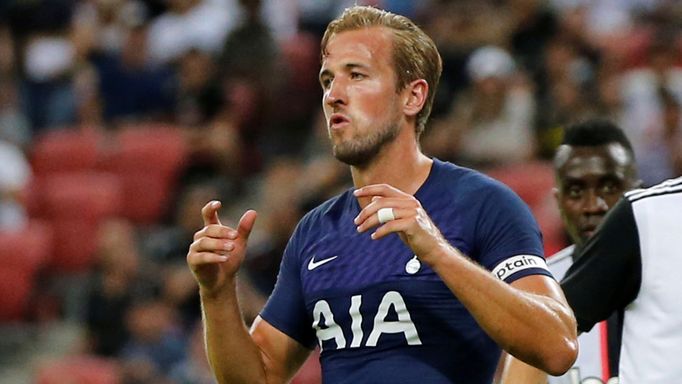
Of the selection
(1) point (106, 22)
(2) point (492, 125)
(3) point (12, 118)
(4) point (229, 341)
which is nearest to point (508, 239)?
(4) point (229, 341)

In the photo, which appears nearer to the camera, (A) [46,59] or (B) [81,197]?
(B) [81,197]

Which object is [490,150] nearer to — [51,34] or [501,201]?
[51,34]

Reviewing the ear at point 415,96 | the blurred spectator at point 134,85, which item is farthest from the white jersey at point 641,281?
the blurred spectator at point 134,85

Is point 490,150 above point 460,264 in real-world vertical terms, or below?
above

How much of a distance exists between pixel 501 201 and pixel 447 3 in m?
7.91

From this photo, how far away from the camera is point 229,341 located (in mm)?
4062

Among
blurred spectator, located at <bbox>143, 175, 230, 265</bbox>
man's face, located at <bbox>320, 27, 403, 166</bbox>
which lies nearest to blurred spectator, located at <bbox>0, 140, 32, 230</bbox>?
blurred spectator, located at <bbox>143, 175, 230, 265</bbox>

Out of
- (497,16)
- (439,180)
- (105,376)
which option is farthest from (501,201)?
(497,16)

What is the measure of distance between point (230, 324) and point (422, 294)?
0.58 meters

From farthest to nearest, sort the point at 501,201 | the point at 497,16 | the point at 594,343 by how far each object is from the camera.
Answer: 1. the point at 497,16
2. the point at 594,343
3. the point at 501,201

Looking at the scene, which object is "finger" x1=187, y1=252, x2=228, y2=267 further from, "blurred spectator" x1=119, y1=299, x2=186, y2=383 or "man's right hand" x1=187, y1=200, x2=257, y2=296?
"blurred spectator" x1=119, y1=299, x2=186, y2=383

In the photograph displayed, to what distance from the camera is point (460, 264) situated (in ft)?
11.2

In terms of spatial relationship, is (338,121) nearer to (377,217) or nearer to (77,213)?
(377,217)

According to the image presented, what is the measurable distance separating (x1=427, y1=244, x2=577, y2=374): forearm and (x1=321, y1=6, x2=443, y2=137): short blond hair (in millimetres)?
699
